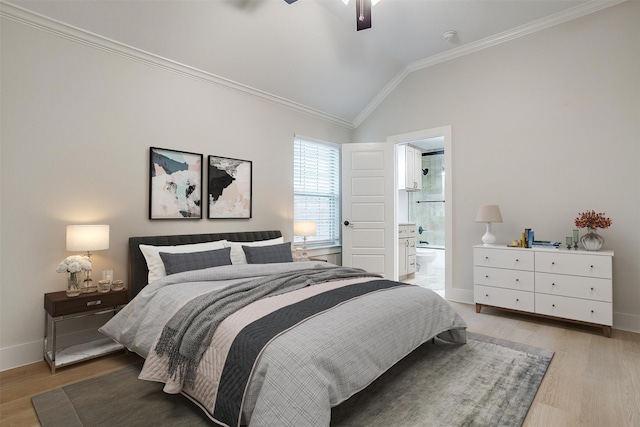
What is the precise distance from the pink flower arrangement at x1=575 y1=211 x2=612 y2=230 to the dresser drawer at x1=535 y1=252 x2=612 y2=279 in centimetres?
30

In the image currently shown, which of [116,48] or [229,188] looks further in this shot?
[229,188]

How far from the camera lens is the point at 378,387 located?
212 centimetres

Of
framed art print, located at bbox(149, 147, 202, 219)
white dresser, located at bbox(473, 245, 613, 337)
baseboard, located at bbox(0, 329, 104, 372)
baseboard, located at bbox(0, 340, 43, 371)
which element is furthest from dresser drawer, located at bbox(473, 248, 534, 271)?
baseboard, located at bbox(0, 340, 43, 371)

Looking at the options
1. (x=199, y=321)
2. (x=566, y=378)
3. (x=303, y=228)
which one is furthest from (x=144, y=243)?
(x=566, y=378)

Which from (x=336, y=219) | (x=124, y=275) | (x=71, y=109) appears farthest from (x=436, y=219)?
(x=71, y=109)

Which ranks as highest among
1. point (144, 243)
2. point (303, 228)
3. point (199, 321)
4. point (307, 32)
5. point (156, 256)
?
point (307, 32)

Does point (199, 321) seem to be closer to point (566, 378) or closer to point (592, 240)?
point (566, 378)

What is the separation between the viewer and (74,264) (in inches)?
98.4

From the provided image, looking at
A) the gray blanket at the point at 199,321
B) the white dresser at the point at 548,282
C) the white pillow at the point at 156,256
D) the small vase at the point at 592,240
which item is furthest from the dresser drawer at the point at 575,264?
the white pillow at the point at 156,256

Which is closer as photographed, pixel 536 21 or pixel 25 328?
pixel 25 328

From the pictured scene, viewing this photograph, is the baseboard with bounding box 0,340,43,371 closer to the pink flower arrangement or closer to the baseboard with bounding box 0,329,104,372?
the baseboard with bounding box 0,329,104,372

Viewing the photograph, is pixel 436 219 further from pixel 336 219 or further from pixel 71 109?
pixel 71 109

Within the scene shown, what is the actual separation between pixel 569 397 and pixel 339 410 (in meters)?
1.47

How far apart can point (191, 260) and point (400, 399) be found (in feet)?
6.54
